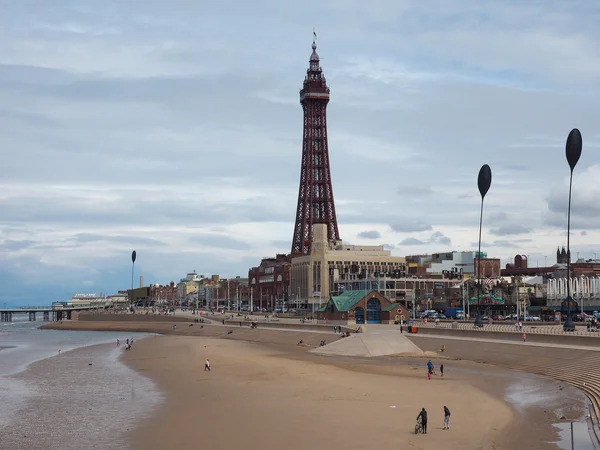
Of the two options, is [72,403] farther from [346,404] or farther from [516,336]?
[516,336]

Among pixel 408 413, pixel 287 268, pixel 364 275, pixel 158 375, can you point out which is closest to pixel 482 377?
pixel 408 413

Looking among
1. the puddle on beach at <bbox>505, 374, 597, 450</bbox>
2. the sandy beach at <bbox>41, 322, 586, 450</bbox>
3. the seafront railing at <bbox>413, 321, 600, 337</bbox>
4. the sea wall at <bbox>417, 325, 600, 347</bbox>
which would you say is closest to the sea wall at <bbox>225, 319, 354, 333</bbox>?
the sea wall at <bbox>417, 325, 600, 347</bbox>

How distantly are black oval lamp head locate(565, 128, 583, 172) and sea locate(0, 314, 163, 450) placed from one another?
109 feet

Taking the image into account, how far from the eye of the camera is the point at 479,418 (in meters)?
29.2

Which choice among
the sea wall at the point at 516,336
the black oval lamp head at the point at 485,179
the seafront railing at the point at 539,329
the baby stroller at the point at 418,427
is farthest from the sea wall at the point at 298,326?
the baby stroller at the point at 418,427

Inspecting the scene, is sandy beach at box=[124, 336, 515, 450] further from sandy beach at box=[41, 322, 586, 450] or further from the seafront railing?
the seafront railing

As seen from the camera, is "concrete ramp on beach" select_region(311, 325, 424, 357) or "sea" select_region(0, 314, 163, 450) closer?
"sea" select_region(0, 314, 163, 450)

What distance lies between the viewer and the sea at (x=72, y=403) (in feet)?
88.0

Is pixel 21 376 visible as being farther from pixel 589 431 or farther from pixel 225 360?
pixel 589 431

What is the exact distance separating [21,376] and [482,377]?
27831 millimetres

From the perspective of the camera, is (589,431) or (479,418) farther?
(479,418)

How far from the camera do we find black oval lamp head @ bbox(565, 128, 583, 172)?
5634 cm

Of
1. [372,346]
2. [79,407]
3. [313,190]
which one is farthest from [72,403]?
[313,190]

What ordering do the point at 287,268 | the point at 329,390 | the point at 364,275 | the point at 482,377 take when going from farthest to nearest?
the point at 287,268
the point at 364,275
the point at 482,377
the point at 329,390
